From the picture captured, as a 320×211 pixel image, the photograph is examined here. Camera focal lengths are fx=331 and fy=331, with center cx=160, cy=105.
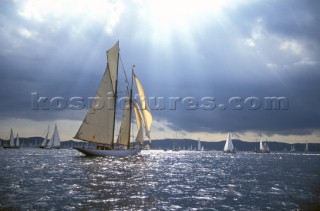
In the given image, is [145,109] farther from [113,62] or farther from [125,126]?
[113,62]

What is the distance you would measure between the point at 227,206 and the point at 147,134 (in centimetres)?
6341

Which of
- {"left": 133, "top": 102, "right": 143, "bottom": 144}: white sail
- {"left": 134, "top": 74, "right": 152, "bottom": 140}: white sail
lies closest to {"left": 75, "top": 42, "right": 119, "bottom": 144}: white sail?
{"left": 133, "top": 102, "right": 143, "bottom": 144}: white sail

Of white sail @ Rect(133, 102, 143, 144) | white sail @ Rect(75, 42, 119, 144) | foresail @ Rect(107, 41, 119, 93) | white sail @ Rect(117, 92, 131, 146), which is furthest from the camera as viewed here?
white sail @ Rect(133, 102, 143, 144)

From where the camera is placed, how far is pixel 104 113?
72688 mm

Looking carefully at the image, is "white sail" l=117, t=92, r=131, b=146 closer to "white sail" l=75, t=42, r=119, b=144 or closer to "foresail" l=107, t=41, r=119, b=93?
"white sail" l=75, t=42, r=119, b=144

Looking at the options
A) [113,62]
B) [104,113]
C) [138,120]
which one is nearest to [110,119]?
[104,113]

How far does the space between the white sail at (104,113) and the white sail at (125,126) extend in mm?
3217

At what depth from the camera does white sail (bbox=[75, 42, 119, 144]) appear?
69438 mm

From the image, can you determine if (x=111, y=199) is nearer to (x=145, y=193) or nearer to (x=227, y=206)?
(x=145, y=193)

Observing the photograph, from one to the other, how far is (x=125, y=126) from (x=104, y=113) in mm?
8605

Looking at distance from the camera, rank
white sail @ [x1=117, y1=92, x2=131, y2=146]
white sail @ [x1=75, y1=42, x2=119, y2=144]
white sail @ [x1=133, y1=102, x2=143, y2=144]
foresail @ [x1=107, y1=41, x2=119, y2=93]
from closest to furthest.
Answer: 1. white sail @ [x1=75, y1=42, x2=119, y2=144]
2. foresail @ [x1=107, y1=41, x2=119, y2=93]
3. white sail @ [x1=117, y1=92, x2=131, y2=146]
4. white sail @ [x1=133, y1=102, x2=143, y2=144]

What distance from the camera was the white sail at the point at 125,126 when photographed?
3088 inches

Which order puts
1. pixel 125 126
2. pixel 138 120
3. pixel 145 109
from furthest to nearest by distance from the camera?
pixel 138 120
pixel 145 109
pixel 125 126

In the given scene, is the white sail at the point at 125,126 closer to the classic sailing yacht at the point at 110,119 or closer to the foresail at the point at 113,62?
the classic sailing yacht at the point at 110,119
